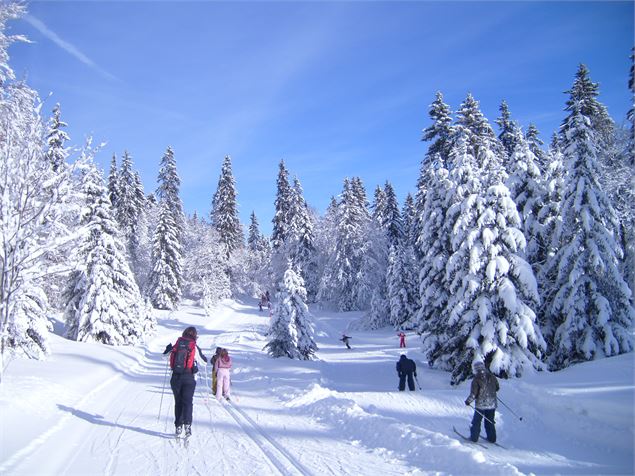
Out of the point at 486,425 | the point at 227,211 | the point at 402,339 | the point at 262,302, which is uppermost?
the point at 227,211

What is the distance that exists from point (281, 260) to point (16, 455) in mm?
51826

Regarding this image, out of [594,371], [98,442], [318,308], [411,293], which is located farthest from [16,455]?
[318,308]

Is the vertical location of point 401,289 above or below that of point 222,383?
above

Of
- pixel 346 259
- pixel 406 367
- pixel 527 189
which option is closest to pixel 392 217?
pixel 346 259

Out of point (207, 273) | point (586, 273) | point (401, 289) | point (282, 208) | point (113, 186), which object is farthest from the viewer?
point (282, 208)

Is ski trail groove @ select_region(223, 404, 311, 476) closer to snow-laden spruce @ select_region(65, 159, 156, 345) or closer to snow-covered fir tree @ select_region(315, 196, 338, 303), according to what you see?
snow-laden spruce @ select_region(65, 159, 156, 345)

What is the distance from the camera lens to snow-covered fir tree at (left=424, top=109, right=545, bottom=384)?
643 inches

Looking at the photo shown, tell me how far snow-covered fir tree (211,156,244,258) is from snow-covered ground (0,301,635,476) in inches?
1702

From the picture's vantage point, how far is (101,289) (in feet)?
82.8

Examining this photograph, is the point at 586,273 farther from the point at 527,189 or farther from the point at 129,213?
the point at 129,213

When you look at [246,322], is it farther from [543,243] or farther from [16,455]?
[16,455]

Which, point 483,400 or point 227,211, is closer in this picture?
point 483,400

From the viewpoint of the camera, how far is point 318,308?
178 ft

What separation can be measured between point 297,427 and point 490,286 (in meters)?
11.2
